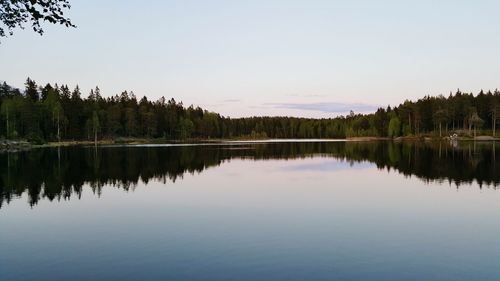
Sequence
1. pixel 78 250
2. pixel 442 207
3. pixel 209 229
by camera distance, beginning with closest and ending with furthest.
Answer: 1. pixel 78 250
2. pixel 209 229
3. pixel 442 207

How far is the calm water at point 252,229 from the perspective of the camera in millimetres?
15133

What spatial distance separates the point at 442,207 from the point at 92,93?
6440 inches

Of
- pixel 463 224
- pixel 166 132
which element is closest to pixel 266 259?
pixel 463 224

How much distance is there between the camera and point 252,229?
69.6 ft

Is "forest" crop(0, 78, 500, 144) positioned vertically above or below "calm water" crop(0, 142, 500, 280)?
above

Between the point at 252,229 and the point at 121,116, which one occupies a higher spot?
the point at 121,116

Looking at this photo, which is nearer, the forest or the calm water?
the calm water

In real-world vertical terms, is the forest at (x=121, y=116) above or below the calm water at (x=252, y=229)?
above

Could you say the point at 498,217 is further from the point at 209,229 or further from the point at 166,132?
the point at 166,132

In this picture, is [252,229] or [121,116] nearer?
[252,229]

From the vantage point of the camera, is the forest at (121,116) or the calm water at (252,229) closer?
the calm water at (252,229)

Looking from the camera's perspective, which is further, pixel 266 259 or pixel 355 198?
pixel 355 198

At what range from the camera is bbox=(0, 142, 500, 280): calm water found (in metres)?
15.1

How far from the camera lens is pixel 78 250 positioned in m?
17.9
